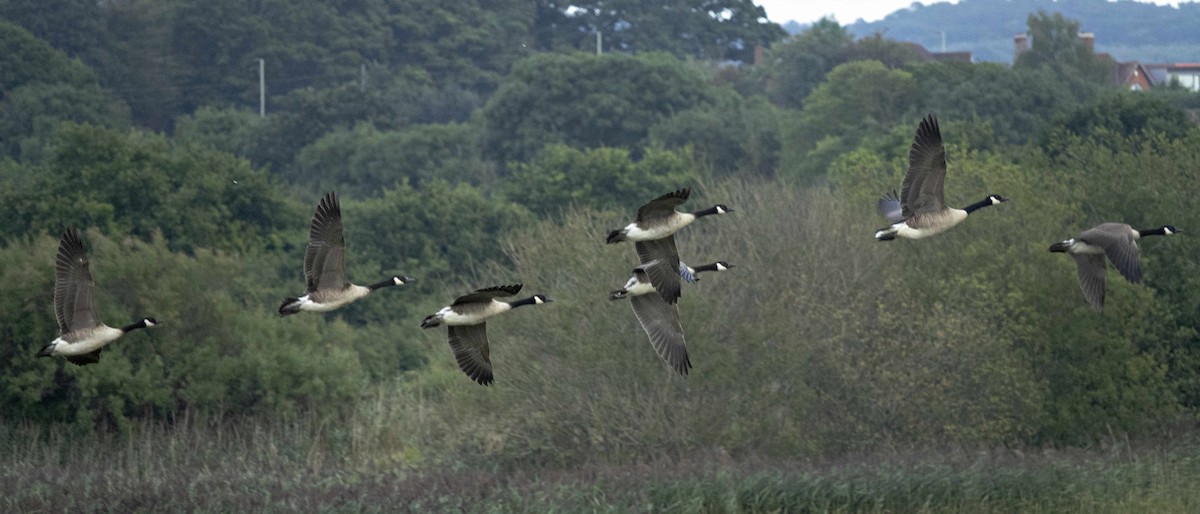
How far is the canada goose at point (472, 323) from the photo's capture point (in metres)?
17.9

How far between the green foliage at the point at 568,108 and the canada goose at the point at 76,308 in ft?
239

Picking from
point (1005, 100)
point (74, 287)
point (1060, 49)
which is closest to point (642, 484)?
Answer: point (74, 287)

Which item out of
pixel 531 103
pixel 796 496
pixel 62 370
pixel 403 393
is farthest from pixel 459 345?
pixel 531 103

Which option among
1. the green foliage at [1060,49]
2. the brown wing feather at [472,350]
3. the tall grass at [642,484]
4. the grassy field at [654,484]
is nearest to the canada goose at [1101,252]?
the brown wing feather at [472,350]

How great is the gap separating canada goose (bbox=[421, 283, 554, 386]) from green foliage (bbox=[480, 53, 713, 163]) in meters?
72.2

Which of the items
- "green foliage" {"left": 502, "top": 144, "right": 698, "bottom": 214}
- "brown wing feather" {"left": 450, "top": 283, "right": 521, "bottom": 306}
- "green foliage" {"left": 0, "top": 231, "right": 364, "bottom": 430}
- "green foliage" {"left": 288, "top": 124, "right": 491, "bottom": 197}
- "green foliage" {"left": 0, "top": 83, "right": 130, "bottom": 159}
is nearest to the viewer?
"brown wing feather" {"left": 450, "top": 283, "right": 521, "bottom": 306}

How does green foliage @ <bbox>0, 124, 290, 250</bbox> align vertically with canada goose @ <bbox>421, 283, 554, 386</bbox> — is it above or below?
below

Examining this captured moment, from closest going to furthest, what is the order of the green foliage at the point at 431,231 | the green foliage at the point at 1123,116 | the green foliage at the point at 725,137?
the green foliage at the point at 431,231 < the green foliage at the point at 1123,116 < the green foliage at the point at 725,137

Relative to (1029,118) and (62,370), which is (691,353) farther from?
(1029,118)

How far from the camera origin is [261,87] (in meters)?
107

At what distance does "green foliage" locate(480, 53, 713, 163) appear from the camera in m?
92.9

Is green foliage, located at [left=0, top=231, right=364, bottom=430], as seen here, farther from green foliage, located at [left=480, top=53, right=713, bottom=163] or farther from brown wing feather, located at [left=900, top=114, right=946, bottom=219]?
green foliage, located at [left=480, top=53, right=713, bottom=163]

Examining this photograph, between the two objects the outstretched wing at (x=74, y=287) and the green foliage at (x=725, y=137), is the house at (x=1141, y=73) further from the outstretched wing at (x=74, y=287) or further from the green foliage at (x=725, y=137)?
the outstretched wing at (x=74, y=287)

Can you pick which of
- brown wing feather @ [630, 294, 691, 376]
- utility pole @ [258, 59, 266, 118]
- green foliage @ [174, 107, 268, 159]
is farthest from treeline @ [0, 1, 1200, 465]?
utility pole @ [258, 59, 266, 118]
